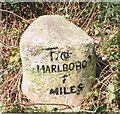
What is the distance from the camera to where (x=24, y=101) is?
2.65 m

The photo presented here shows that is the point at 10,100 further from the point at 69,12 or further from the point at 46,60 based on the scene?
the point at 69,12

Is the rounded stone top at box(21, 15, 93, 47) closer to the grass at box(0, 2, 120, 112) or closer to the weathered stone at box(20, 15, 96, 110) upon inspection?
the weathered stone at box(20, 15, 96, 110)

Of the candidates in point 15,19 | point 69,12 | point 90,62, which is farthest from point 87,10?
point 90,62

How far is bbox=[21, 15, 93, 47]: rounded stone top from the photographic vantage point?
7.82ft

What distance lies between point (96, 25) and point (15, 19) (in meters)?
0.78

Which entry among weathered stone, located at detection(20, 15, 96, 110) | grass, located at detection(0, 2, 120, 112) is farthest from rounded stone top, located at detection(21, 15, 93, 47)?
grass, located at detection(0, 2, 120, 112)

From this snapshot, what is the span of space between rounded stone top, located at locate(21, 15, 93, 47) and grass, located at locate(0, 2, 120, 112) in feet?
1.06

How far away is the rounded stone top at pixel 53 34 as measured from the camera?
2383mm

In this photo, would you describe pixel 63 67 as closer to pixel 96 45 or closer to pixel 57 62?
pixel 57 62

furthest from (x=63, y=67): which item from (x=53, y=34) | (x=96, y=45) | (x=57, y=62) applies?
(x=96, y=45)

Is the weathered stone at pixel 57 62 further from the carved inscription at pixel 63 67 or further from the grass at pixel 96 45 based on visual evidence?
the grass at pixel 96 45

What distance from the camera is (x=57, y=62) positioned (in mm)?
2391

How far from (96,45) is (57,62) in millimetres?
797

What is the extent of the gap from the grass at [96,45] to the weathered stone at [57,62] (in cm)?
10
